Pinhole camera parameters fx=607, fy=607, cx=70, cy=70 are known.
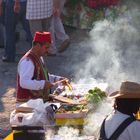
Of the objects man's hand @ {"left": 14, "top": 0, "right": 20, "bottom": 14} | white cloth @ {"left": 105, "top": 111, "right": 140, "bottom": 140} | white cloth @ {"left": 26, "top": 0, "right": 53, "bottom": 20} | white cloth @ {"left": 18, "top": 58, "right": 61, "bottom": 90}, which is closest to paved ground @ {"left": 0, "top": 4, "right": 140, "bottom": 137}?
white cloth @ {"left": 26, "top": 0, "right": 53, "bottom": 20}

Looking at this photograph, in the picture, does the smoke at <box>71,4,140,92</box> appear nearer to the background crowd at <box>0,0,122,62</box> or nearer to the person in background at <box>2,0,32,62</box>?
the background crowd at <box>0,0,122,62</box>

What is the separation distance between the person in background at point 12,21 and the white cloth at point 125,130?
6.46 metres

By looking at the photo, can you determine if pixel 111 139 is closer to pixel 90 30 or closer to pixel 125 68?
pixel 125 68

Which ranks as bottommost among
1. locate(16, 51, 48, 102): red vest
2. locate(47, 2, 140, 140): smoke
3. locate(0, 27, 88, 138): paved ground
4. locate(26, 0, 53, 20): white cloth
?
locate(0, 27, 88, 138): paved ground

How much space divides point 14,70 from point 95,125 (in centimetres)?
537

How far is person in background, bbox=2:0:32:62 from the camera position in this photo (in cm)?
1167

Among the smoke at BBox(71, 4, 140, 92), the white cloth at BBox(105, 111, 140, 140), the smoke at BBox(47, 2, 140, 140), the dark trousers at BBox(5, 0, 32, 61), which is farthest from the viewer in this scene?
the dark trousers at BBox(5, 0, 32, 61)

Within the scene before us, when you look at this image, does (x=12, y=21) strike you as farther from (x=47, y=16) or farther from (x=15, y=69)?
(x=15, y=69)

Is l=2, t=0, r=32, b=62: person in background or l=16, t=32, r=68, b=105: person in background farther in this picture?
l=2, t=0, r=32, b=62: person in background

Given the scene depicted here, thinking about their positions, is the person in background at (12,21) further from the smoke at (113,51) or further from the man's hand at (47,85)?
the man's hand at (47,85)

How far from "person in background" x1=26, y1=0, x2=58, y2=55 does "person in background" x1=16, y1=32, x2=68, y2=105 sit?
12.9ft

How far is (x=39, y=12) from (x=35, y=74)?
13.5 feet

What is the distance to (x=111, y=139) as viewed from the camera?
5.29 m

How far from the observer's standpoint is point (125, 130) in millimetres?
5230
